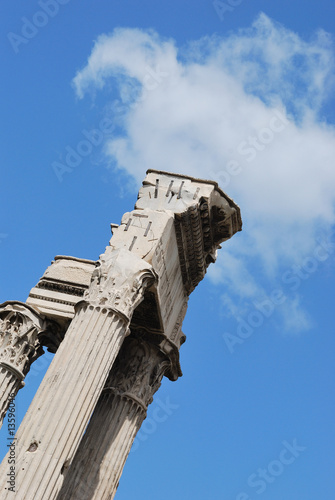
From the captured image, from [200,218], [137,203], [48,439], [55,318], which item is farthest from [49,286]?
[48,439]

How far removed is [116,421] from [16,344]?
3252 millimetres

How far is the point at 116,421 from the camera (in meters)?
18.1

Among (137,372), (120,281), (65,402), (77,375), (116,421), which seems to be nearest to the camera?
(65,402)

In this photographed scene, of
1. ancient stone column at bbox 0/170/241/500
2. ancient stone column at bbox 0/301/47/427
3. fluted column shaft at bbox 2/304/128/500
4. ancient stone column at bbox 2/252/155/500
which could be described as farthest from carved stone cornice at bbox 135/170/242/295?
fluted column shaft at bbox 2/304/128/500

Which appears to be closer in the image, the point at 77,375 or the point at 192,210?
the point at 77,375

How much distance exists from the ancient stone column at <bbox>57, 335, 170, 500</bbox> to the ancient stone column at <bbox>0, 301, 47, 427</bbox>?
2257mm

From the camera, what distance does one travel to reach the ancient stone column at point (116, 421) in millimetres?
17062

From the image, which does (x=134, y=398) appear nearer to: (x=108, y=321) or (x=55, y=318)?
(x=55, y=318)

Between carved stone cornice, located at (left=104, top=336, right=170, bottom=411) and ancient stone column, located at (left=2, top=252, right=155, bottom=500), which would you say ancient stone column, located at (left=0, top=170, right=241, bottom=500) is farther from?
carved stone cornice, located at (left=104, top=336, right=170, bottom=411)

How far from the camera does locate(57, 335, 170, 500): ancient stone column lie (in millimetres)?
17062

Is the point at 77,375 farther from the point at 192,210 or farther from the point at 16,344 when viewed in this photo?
the point at 192,210

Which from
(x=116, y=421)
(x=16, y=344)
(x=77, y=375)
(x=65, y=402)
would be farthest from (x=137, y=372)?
(x=65, y=402)

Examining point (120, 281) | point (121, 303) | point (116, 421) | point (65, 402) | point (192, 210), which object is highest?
point (192, 210)

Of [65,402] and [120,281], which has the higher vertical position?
[120,281]
